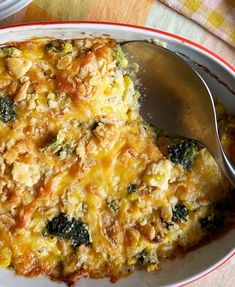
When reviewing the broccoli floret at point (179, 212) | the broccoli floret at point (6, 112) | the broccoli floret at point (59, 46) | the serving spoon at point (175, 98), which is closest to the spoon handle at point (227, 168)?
the serving spoon at point (175, 98)

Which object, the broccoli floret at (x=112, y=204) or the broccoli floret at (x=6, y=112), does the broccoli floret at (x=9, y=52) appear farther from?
the broccoli floret at (x=112, y=204)

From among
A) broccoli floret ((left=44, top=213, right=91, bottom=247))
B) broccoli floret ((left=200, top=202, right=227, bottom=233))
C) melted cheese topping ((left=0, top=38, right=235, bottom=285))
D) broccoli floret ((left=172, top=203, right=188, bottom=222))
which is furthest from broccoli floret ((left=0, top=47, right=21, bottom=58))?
broccoli floret ((left=200, top=202, right=227, bottom=233))

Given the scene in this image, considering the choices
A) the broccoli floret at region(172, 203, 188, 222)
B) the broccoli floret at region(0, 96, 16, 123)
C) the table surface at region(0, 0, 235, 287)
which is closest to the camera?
the broccoli floret at region(0, 96, 16, 123)

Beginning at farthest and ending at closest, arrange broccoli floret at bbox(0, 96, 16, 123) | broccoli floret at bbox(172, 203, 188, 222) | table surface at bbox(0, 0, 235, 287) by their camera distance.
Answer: table surface at bbox(0, 0, 235, 287) → broccoli floret at bbox(172, 203, 188, 222) → broccoli floret at bbox(0, 96, 16, 123)

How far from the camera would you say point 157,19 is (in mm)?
2402

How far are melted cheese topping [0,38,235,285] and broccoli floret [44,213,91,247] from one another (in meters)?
0.02

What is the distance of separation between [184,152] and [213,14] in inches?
26.7

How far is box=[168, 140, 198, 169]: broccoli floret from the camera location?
7.18 feet

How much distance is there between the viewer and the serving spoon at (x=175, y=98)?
2105 mm

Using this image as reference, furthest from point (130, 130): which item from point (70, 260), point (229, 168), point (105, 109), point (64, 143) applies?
point (70, 260)

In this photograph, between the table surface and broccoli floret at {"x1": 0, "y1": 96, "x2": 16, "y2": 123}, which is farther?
the table surface

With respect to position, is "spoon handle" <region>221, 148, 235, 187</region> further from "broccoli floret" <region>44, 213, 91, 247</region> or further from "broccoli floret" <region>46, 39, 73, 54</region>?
"broccoli floret" <region>46, 39, 73, 54</region>

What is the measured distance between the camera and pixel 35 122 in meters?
2.04

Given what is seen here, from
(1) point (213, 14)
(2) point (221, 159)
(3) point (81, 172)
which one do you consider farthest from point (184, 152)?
(1) point (213, 14)
